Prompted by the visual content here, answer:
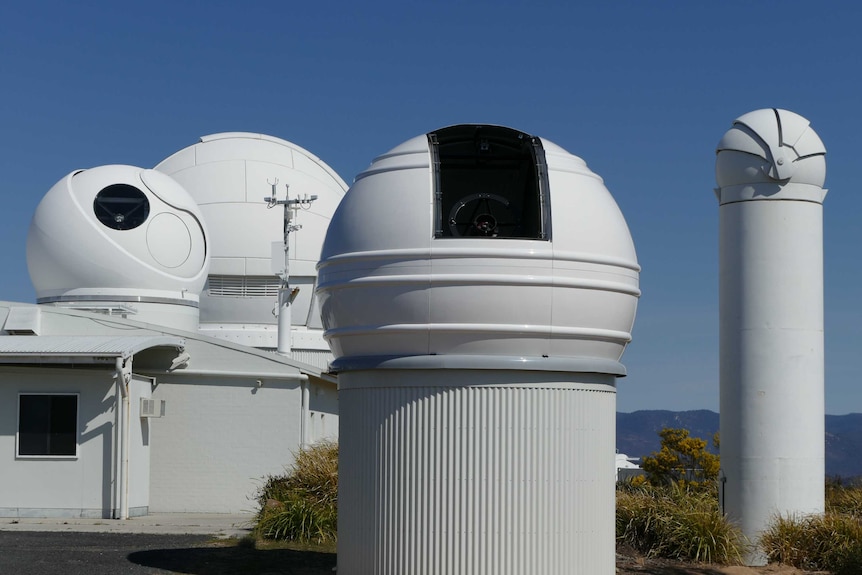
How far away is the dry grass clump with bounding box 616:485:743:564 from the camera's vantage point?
13.9 metres

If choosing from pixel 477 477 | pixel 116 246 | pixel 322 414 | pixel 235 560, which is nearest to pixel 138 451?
pixel 322 414

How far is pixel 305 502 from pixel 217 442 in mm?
6725

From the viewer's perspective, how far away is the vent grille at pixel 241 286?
3148 centimetres

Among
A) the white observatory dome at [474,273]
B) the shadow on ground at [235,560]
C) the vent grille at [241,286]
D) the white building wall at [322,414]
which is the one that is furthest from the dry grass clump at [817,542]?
the vent grille at [241,286]

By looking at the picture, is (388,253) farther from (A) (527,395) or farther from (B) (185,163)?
(B) (185,163)

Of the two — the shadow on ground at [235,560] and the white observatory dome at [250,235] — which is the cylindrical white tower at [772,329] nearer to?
the shadow on ground at [235,560]

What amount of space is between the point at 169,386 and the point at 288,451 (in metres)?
2.49

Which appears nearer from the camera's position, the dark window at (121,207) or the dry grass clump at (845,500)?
the dry grass clump at (845,500)

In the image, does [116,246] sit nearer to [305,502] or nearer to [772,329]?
[305,502]

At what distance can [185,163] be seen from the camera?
3312 centimetres

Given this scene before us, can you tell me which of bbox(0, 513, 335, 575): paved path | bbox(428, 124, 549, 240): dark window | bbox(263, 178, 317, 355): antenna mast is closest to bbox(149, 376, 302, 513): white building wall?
bbox(0, 513, 335, 575): paved path

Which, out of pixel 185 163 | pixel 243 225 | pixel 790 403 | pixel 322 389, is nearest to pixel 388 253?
pixel 790 403

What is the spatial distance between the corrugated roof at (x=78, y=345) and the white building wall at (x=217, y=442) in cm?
135

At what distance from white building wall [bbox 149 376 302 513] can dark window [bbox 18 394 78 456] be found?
88.1 inches
